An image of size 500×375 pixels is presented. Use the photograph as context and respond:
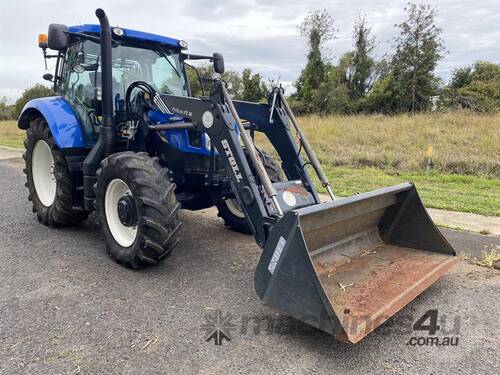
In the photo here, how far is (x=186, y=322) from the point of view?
10.4ft

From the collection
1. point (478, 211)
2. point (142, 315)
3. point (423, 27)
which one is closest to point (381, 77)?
point (423, 27)

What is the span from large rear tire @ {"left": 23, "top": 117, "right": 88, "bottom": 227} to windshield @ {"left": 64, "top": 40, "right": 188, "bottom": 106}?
0.66 meters

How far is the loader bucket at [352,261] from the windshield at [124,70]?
280 centimetres

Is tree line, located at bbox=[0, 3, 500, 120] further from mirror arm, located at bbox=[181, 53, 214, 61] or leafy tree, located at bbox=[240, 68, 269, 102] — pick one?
mirror arm, located at bbox=[181, 53, 214, 61]

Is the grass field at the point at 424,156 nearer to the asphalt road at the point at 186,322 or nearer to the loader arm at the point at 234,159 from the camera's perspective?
the asphalt road at the point at 186,322

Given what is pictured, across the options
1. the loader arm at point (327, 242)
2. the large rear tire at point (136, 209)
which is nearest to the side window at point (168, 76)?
the loader arm at point (327, 242)

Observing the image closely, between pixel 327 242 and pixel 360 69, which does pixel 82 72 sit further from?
pixel 360 69

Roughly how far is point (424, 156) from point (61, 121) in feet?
29.6

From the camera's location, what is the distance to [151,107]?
180 inches

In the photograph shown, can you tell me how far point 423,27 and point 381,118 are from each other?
12981mm

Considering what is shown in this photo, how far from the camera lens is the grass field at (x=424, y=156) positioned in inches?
326

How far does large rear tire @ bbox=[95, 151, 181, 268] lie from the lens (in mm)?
3777

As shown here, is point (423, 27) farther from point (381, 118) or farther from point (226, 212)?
point (226, 212)

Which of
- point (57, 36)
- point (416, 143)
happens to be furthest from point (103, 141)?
point (416, 143)
